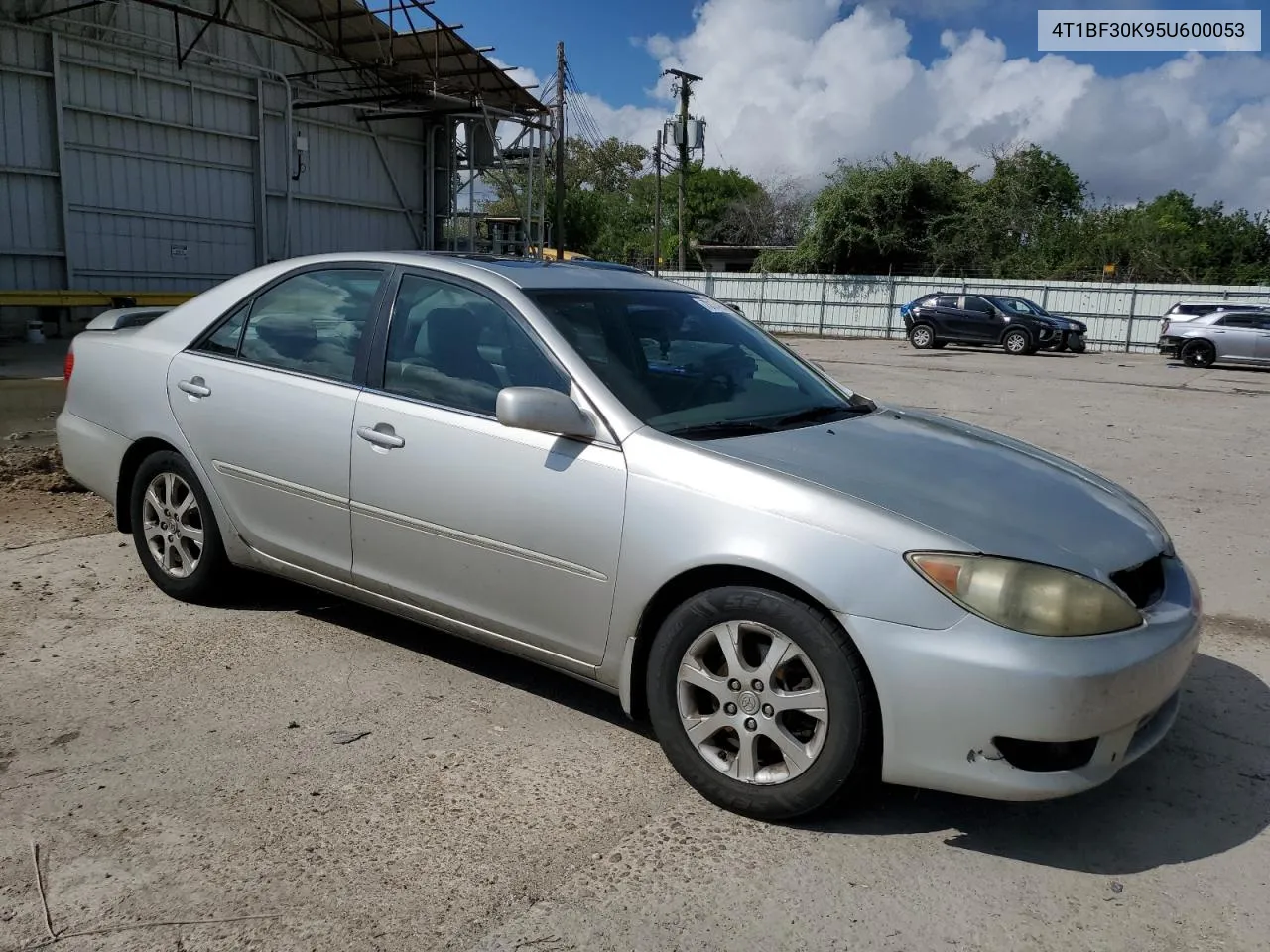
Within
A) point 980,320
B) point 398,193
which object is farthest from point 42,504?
point 980,320

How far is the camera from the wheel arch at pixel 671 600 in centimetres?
297

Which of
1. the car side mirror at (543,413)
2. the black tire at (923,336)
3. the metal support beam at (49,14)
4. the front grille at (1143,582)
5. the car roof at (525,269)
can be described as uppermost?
the metal support beam at (49,14)

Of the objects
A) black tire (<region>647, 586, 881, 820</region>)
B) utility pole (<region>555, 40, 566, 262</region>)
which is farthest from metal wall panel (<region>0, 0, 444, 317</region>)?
black tire (<region>647, 586, 881, 820</region>)

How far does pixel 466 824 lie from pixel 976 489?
1816 millimetres

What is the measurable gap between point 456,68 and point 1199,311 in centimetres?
1767

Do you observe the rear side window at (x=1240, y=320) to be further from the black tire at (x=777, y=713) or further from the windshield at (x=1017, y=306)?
the black tire at (x=777, y=713)

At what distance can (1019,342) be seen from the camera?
27.0 metres

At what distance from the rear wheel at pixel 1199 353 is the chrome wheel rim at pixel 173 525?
24.7m

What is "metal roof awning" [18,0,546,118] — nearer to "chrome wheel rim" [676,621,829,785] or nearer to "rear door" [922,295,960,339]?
"rear door" [922,295,960,339]

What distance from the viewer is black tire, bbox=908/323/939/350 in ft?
94.2

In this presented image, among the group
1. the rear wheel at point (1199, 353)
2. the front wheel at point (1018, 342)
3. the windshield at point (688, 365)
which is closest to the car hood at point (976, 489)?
the windshield at point (688, 365)

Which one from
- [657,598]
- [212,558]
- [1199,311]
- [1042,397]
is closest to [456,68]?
[1042,397]

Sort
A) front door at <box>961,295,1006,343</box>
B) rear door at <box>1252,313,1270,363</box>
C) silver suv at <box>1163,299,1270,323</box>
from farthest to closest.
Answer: front door at <box>961,295,1006,343</box>, silver suv at <box>1163,299,1270,323</box>, rear door at <box>1252,313,1270,363</box>

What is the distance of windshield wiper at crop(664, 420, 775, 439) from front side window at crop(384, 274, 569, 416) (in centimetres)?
43
